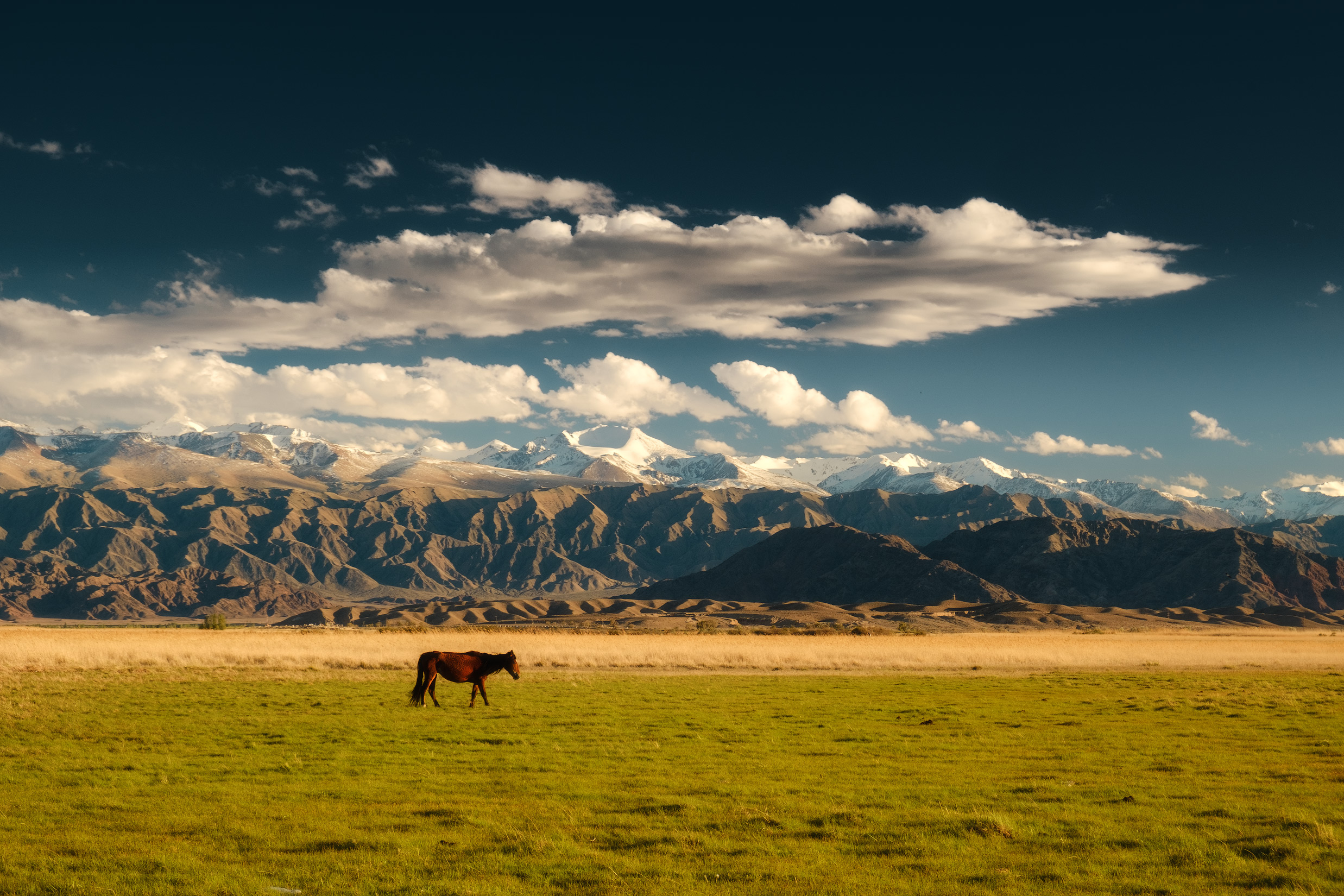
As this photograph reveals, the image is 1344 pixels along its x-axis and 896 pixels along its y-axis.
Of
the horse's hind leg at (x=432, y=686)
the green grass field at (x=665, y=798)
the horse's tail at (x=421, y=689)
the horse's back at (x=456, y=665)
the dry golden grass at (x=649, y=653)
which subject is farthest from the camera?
the dry golden grass at (x=649, y=653)

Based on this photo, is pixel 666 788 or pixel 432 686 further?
pixel 432 686

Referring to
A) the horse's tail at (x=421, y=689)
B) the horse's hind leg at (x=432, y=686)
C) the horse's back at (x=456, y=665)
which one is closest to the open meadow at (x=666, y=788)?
the horse's tail at (x=421, y=689)

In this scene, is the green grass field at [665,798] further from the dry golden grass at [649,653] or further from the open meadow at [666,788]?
the dry golden grass at [649,653]

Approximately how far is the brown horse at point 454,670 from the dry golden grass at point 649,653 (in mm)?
21039

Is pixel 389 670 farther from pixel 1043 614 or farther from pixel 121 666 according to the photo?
pixel 1043 614

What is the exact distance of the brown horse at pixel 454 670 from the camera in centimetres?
3306

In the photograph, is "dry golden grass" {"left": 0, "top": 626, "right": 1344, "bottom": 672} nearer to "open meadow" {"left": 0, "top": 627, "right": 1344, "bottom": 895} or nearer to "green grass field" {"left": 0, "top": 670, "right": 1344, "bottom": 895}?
"open meadow" {"left": 0, "top": 627, "right": 1344, "bottom": 895}

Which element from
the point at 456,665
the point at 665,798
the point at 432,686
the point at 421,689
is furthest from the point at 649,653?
the point at 665,798

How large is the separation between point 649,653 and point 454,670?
31773 millimetres

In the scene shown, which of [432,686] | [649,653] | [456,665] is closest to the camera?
[432,686]

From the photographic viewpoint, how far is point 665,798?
1791 centimetres

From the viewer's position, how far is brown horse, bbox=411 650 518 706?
108ft

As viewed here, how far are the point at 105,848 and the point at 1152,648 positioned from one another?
8236 cm

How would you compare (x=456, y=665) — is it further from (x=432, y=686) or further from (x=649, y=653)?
(x=649, y=653)
